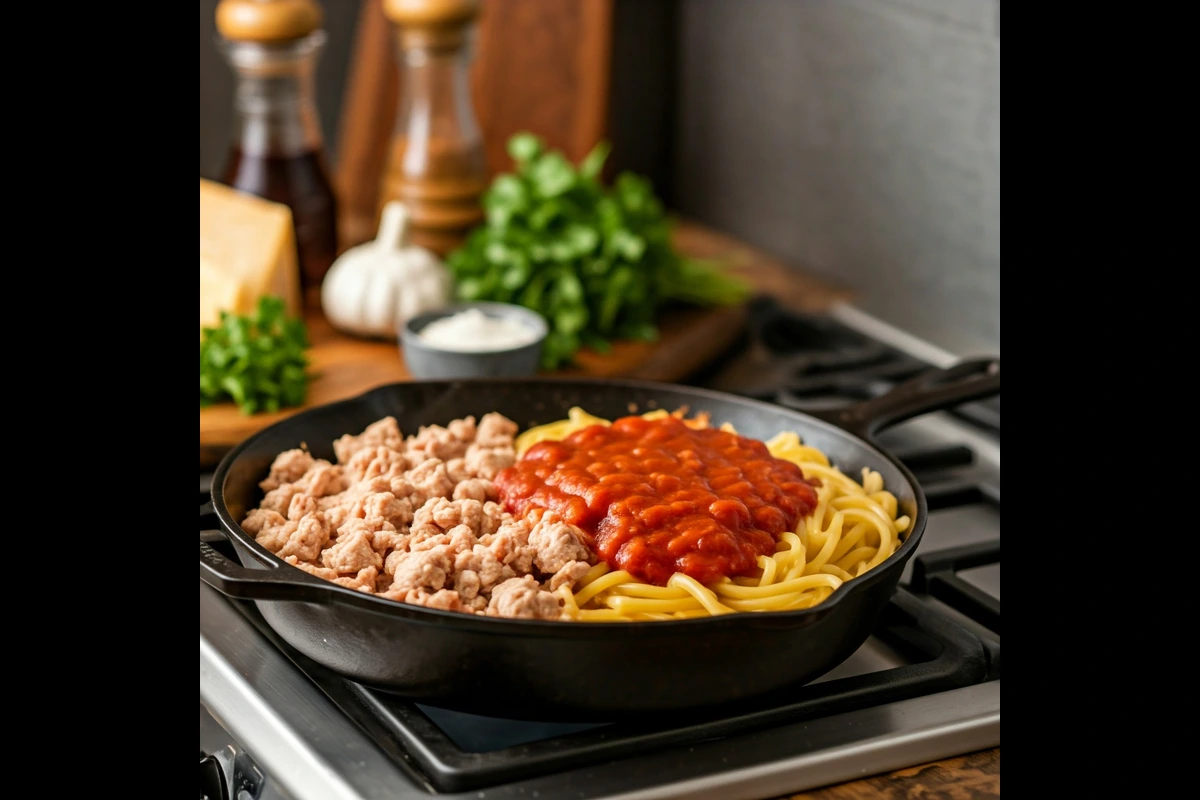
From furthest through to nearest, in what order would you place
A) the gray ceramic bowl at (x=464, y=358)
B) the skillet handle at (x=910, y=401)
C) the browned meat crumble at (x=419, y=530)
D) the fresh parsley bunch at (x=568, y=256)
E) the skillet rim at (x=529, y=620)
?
the fresh parsley bunch at (x=568, y=256) → the gray ceramic bowl at (x=464, y=358) → the skillet handle at (x=910, y=401) → the browned meat crumble at (x=419, y=530) → the skillet rim at (x=529, y=620)

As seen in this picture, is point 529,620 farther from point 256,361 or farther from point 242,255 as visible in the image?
point 242,255

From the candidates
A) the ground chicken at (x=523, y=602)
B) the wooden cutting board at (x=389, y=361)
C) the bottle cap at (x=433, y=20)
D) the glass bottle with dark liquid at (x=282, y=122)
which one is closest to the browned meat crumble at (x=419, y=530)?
the ground chicken at (x=523, y=602)

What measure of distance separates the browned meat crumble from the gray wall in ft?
3.92

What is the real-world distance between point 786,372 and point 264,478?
1061 millimetres

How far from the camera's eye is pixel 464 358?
6.79 feet

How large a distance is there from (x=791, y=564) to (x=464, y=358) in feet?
2.73

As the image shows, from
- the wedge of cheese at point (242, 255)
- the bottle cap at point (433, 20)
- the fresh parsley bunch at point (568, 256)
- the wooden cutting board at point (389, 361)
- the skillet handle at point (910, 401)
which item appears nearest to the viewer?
the skillet handle at point (910, 401)

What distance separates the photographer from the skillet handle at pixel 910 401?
168cm

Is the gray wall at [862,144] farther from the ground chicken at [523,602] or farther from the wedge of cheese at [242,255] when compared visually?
the ground chicken at [523,602]

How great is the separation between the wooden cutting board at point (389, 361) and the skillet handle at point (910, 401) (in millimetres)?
585

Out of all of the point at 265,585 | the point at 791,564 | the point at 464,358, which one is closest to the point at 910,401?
the point at 791,564

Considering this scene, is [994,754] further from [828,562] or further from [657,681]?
[657,681]

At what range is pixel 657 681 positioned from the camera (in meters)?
1.16
